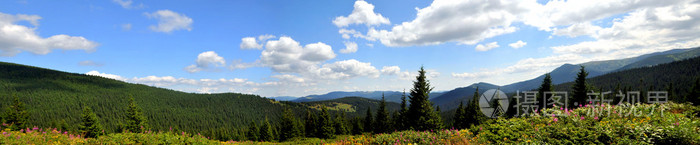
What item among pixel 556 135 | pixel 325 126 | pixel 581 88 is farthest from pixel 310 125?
pixel 556 135

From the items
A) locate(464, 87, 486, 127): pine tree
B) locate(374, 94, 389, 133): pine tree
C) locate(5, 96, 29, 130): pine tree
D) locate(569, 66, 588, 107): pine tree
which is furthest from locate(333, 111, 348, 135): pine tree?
locate(5, 96, 29, 130): pine tree

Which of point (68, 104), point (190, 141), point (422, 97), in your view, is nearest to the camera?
point (190, 141)

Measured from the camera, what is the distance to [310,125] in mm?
70000

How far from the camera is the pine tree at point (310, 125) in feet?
215

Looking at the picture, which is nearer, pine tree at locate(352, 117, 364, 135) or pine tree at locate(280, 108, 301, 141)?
pine tree at locate(280, 108, 301, 141)

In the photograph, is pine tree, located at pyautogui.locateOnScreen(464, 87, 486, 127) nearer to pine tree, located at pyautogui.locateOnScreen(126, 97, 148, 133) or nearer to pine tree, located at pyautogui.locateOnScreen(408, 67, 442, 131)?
pine tree, located at pyautogui.locateOnScreen(408, 67, 442, 131)

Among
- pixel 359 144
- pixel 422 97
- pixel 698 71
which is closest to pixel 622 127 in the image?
pixel 359 144

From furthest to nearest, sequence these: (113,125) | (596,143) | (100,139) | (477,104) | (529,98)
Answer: (113,125) < (477,104) < (529,98) < (100,139) < (596,143)

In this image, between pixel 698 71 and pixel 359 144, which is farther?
pixel 698 71

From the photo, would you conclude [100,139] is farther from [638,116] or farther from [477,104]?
[477,104]

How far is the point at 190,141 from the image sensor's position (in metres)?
10.5

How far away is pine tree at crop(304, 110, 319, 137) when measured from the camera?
6564 centimetres

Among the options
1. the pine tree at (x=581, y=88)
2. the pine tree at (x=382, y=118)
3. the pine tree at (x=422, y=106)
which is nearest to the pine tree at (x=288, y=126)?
the pine tree at (x=382, y=118)

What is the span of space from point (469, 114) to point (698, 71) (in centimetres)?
25475
